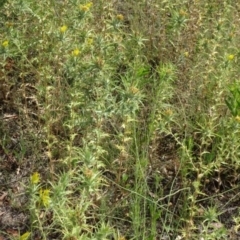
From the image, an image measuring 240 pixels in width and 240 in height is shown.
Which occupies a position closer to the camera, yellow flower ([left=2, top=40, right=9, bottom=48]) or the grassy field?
the grassy field

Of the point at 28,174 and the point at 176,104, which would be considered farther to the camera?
the point at 176,104

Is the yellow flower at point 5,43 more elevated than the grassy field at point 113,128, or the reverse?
the yellow flower at point 5,43

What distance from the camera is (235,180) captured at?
10.1 ft

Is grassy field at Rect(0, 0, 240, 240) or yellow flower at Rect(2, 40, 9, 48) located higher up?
yellow flower at Rect(2, 40, 9, 48)

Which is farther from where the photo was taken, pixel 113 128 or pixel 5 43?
pixel 113 128

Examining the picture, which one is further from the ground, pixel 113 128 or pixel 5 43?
pixel 5 43

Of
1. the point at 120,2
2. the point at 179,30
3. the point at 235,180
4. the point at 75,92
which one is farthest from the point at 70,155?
the point at 120,2

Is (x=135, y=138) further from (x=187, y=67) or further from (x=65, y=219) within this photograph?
(x=187, y=67)

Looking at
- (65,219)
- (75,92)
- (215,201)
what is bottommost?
(215,201)

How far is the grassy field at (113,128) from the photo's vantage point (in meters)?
2.66

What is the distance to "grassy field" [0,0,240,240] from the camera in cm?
266

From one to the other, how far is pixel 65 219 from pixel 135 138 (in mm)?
693

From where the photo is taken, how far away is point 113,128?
312 centimetres

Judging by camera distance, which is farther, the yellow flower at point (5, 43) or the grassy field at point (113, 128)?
the yellow flower at point (5, 43)
